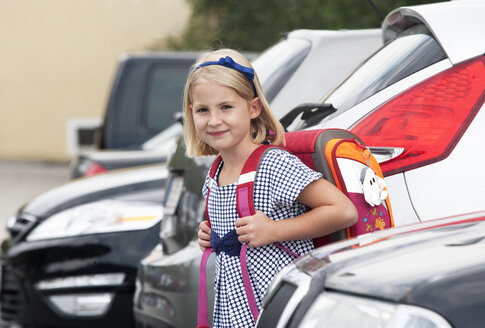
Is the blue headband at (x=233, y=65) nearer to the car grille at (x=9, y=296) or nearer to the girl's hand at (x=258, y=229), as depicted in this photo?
the girl's hand at (x=258, y=229)

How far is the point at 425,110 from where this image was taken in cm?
282

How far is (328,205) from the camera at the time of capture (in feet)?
8.30

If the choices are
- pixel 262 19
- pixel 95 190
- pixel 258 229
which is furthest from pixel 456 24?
pixel 262 19

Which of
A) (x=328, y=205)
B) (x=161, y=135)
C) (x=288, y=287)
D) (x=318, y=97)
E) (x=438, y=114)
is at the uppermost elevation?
(x=161, y=135)

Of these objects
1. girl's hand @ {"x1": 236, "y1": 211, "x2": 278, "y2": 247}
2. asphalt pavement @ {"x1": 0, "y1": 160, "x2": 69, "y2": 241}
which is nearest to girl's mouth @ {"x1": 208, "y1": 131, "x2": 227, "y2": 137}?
girl's hand @ {"x1": 236, "y1": 211, "x2": 278, "y2": 247}

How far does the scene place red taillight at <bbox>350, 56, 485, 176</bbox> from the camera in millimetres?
2744

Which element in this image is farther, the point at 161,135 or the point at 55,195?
the point at 161,135

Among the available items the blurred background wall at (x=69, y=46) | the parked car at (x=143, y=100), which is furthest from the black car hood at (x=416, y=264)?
the blurred background wall at (x=69, y=46)

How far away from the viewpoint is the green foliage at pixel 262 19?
36.2 ft

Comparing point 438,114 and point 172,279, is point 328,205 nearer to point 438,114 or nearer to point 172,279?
point 438,114

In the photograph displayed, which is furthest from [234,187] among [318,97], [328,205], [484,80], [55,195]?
[55,195]

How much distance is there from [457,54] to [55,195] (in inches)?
129

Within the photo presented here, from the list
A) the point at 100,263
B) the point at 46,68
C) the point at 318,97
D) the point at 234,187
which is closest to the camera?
the point at 234,187

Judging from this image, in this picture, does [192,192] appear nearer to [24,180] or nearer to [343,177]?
[343,177]
